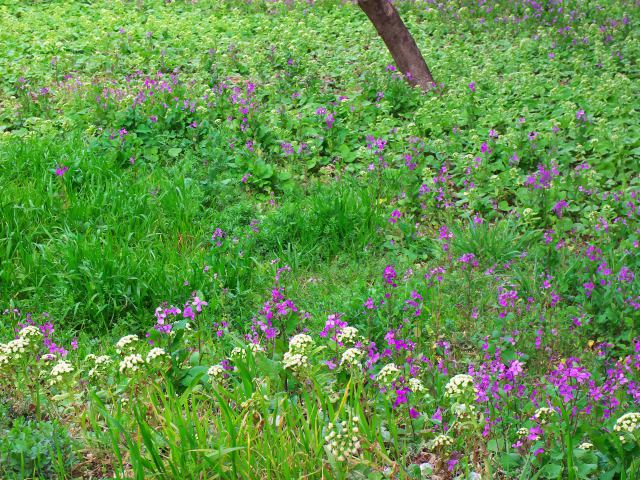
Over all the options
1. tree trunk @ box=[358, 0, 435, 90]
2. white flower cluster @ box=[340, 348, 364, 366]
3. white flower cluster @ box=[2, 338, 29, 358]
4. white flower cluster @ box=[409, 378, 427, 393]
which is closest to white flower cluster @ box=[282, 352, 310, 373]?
white flower cluster @ box=[340, 348, 364, 366]

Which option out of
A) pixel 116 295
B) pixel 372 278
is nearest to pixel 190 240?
pixel 116 295

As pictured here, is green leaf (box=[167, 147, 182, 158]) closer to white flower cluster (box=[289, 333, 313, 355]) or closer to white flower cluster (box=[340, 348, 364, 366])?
white flower cluster (box=[289, 333, 313, 355])

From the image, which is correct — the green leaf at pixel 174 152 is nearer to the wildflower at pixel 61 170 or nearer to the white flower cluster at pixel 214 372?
the wildflower at pixel 61 170

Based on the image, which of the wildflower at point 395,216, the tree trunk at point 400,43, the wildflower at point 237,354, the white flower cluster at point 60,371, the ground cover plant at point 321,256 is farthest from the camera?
the tree trunk at point 400,43

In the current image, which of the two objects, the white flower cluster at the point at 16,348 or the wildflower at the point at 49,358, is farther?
the wildflower at the point at 49,358

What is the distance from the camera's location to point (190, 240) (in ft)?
18.9

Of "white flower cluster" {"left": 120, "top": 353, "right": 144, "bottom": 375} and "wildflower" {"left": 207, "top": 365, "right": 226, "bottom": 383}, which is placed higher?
"white flower cluster" {"left": 120, "top": 353, "right": 144, "bottom": 375}

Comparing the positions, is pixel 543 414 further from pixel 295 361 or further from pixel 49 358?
pixel 49 358

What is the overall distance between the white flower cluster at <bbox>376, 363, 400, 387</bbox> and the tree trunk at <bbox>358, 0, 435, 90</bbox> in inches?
225

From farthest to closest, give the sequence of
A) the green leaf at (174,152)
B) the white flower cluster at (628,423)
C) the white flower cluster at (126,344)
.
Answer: the green leaf at (174,152) < the white flower cluster at (126,344) < the white flower cluster at (628,423)

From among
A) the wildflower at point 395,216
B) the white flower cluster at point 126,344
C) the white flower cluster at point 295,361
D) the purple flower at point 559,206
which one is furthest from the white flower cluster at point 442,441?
the purple flower at point 559,206

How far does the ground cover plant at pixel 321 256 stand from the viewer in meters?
3.17

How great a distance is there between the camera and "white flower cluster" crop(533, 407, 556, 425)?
10.1ft

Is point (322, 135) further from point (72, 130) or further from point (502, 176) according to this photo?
point (72, 130)
